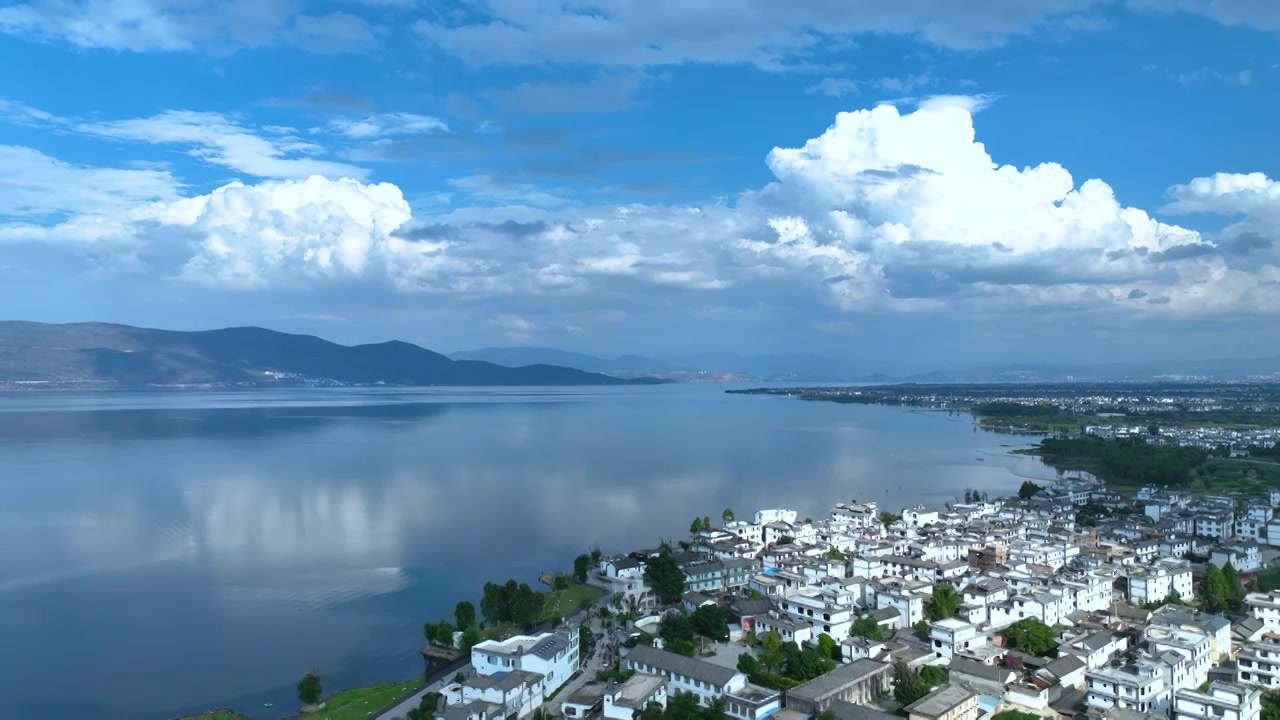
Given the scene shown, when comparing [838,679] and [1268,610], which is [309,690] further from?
[1268,610]

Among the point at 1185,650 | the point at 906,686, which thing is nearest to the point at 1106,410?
the point at 1185,650

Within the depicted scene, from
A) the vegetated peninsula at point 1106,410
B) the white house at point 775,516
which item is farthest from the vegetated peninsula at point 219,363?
the white house at point 775,516

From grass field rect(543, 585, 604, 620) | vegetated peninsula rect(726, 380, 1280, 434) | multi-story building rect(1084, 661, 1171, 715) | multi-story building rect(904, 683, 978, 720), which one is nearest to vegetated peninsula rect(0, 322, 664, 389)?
vegetated peninsula rect(726, 380, 1280, 434)

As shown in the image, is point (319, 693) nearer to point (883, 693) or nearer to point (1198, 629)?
point (883, 693)

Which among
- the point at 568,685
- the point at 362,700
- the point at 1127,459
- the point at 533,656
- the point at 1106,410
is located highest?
the point at 1106,410

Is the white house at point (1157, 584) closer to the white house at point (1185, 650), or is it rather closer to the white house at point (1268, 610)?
the white house at point (1268, 610)

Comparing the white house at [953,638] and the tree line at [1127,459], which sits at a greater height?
the tree line at [1127,459]
